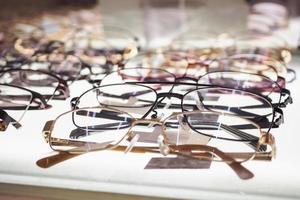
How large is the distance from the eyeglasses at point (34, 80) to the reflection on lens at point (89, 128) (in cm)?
8

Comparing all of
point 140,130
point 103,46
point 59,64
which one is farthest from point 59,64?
point 140,130

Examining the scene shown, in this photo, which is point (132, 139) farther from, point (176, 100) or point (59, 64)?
point (59, 64)

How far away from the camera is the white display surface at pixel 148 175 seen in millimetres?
299

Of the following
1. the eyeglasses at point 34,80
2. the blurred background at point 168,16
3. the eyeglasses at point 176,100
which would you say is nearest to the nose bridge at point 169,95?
the eyeglasses at point 176,100

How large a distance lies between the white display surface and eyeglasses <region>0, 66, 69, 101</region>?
13 centimetres

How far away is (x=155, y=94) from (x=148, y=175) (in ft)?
0.45

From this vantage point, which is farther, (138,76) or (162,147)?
(138,76)

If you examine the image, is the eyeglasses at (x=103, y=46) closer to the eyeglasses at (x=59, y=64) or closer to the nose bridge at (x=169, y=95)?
the eyeglasses at (x=59, y=64)

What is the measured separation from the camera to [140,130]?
0.38 meters

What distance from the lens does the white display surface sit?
11.8 inches

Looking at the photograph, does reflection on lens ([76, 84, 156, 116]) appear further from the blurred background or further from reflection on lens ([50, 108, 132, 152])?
the blurred background

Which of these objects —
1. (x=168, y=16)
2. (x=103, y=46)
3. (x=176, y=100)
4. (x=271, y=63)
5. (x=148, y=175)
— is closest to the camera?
(x=148, y=175)

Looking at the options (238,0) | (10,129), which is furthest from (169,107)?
(238,0)

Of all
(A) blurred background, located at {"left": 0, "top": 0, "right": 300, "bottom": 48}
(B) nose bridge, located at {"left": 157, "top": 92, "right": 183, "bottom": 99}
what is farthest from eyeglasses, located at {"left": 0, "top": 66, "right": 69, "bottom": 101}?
(A) blurred background, located at {"left": 0, "top": 0, "right": 300, "bottom": 48}
